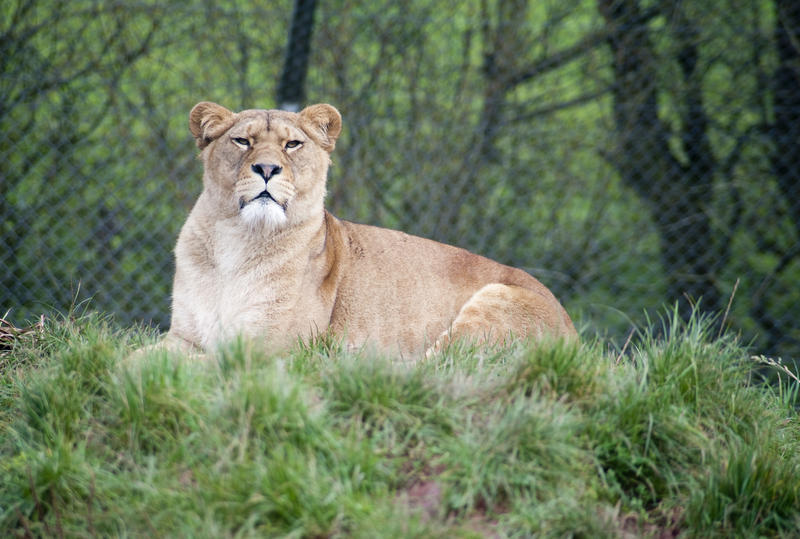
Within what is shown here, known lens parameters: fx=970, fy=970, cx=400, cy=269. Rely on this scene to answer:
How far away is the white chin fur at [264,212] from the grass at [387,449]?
763 mm

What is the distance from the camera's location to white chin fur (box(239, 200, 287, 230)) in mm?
3641

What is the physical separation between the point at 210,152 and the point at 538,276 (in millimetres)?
3442

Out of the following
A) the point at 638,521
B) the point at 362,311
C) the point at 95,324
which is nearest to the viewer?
the point at 638,521

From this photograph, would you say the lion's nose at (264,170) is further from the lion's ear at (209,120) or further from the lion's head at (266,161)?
the lion's ear at (209,120)

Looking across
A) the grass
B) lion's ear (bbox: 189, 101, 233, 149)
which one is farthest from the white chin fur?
the grass

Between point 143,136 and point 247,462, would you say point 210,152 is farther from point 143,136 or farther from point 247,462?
point 143,136

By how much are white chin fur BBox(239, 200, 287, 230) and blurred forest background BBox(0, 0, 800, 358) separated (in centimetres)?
263

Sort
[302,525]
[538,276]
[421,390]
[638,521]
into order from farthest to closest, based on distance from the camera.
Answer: [538,276]
[421,390]
[638,521]
[302,525]

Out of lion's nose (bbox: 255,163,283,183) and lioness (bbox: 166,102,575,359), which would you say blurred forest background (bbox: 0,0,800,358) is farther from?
lion's nose (bbox: 255,163,283,183)

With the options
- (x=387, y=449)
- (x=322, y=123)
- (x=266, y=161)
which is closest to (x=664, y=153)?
(x=322, y=123)

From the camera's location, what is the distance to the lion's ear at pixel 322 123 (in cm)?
399

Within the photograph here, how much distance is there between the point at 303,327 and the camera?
12.4 ft

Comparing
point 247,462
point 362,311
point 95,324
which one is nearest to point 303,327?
point 362,311

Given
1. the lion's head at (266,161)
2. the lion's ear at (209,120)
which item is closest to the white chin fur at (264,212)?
the lion's head at (266,161)
